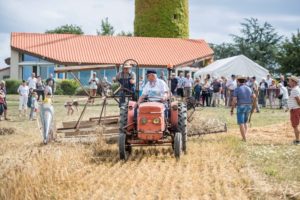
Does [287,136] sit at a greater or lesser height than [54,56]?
lesser

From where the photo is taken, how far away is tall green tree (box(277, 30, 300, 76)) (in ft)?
143

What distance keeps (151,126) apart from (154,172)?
5.81 feet

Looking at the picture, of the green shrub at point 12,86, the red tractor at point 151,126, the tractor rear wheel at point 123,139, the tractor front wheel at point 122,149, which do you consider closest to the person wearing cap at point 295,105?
the red tractor at point 151,126

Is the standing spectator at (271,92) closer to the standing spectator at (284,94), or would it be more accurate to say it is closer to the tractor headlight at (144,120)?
the standing spectator at (284,94)

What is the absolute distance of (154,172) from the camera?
8.88m

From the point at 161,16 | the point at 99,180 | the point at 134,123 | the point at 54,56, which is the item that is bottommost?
the point at 99,180

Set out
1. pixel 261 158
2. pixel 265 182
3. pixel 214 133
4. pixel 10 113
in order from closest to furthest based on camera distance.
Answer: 1. pixel 265 182
2. pixel 261 158
3. pixel 214 133
4. pixel 10 113

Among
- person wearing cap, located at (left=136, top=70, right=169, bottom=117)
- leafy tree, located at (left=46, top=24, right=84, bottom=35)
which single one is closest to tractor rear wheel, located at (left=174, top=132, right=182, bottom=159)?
person wearing cap, located at (left=136, top=70, right=169, bottom=117)

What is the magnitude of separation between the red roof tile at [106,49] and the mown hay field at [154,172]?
30.3 meters

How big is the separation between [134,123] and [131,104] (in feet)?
1.28

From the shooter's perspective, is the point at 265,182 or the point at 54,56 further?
the point at 54,56

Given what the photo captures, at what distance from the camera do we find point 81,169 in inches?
358

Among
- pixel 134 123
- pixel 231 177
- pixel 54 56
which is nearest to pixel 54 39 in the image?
pixel 54 56

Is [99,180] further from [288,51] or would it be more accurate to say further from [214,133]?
[288,51]
